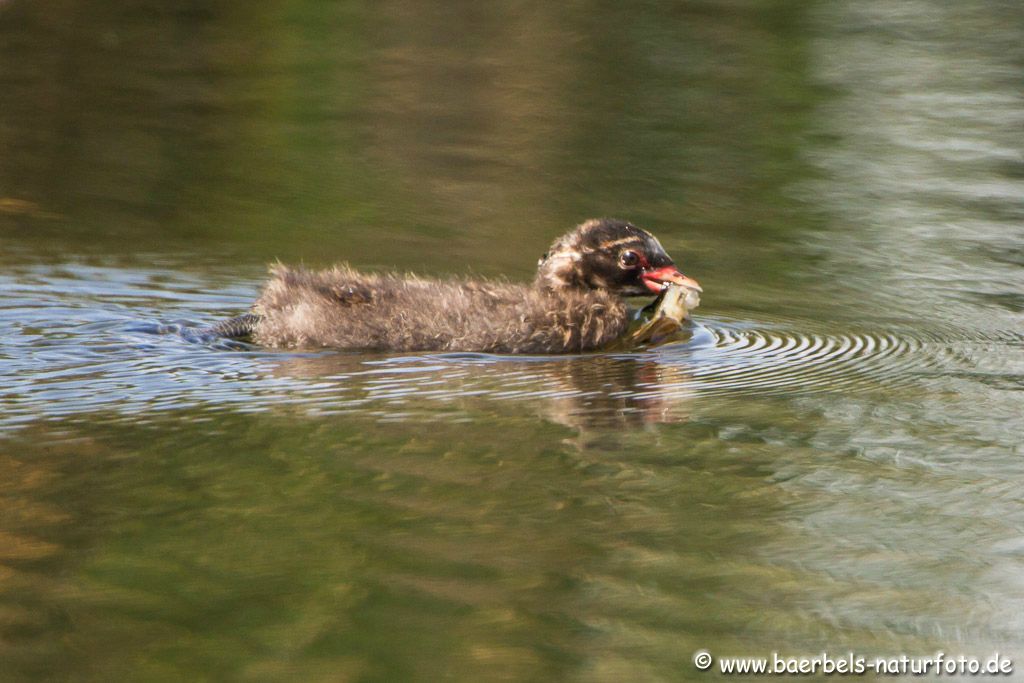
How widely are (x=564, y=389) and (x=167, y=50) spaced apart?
13286 mm

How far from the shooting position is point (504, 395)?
24.6 feet

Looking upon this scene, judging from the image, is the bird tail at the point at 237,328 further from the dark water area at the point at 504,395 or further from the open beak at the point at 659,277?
the open beak at the point at 659,277

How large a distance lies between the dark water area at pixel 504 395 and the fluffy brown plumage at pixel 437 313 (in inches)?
6.4

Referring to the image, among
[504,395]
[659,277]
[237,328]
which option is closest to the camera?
[504,395]

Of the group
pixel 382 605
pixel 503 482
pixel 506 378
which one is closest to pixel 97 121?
pixel 506 378

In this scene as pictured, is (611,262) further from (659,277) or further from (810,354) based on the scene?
(810,354)

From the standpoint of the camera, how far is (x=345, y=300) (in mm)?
8570

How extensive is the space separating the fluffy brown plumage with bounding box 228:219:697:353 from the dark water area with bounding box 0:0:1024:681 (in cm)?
16

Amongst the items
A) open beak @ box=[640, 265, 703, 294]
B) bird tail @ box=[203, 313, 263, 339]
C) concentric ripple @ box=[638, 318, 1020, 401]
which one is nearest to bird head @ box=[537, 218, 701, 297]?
open beak @ box=[640, 265, 703, 294]

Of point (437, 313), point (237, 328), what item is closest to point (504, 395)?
point (437, 313)

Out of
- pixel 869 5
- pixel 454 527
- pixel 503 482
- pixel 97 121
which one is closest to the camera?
pixel 454 527

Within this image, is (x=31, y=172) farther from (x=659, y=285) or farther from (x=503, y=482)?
(x=503, y=482)

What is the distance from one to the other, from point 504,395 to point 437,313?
1132 millimetres

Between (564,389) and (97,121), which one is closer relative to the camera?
(564,389)
